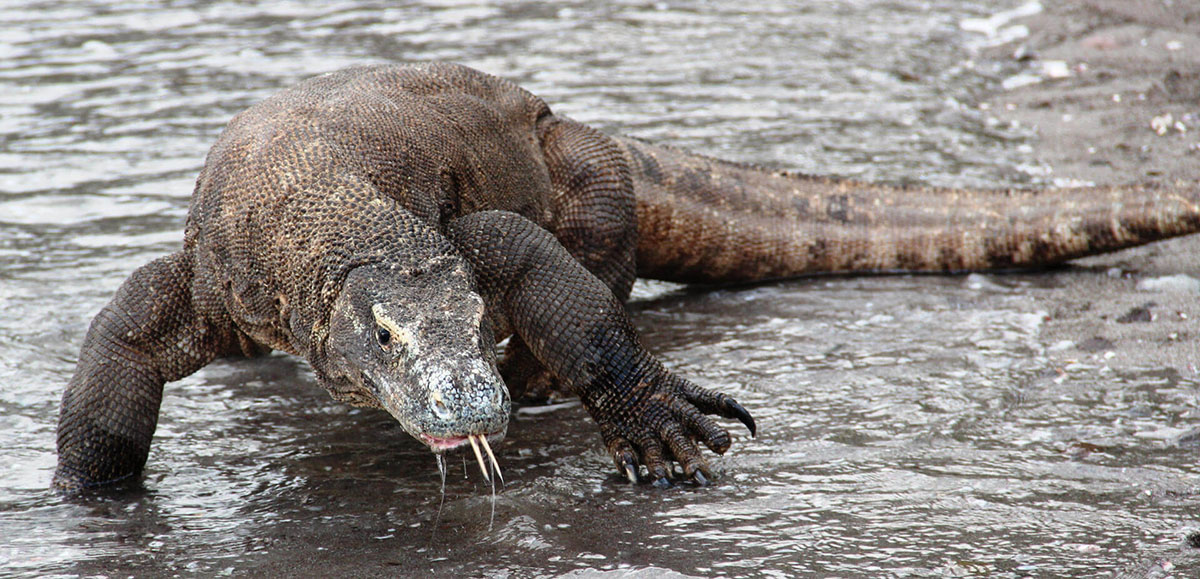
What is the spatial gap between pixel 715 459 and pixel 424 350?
1342mm

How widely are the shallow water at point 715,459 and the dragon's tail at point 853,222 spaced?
0.17 metres

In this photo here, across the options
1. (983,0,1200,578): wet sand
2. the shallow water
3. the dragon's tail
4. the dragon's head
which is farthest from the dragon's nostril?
the dragon's tail

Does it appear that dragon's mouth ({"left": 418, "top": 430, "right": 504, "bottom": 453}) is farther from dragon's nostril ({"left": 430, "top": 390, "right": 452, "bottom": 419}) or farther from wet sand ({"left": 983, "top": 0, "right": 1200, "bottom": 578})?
wet sand ({"left": 983, "top": 0, "right": 1200, "bottom": 578})

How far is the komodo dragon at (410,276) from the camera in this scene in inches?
136

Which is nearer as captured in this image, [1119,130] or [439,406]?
[439,406]

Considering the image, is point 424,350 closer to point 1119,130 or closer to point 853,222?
point 853,222

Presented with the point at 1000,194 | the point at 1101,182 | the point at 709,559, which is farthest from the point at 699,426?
the point at 1101,182

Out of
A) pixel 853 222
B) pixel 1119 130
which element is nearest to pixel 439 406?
pixel 853 222

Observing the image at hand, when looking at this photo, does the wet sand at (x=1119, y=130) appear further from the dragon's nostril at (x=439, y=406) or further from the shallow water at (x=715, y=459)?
the dragon's nostril at (x=439, y=406)

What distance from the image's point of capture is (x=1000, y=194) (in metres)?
6.36

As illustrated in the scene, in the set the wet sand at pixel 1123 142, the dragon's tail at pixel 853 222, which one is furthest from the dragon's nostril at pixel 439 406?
the dragon's tail at pixel 853 222

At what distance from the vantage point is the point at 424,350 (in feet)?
10.7

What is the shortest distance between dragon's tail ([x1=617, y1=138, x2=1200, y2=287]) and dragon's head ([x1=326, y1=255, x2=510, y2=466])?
250 centimetres

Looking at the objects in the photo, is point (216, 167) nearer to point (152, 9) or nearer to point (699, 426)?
point (699, 426)
